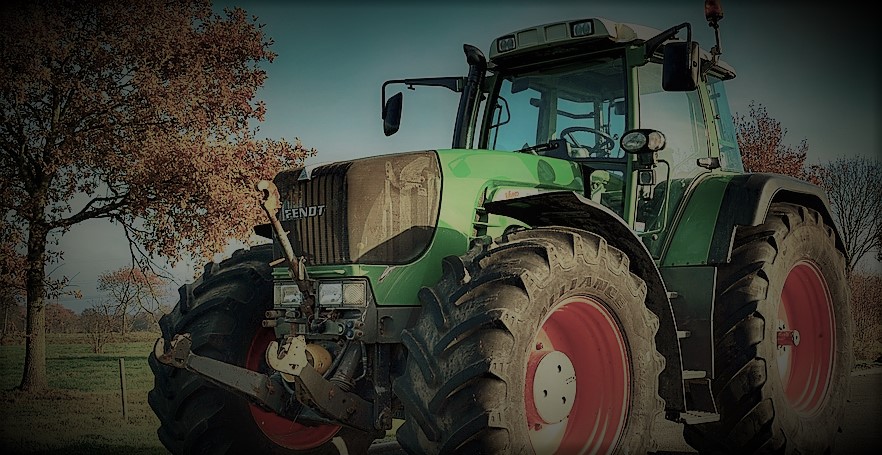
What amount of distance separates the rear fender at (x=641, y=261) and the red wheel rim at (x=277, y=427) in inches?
74.3

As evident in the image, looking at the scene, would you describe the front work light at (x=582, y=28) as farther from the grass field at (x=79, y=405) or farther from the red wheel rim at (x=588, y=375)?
the grass field at (x=79, y=405)

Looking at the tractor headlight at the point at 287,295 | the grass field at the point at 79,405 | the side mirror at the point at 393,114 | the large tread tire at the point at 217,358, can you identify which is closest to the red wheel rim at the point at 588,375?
the tractor headlight at the point at 287,295

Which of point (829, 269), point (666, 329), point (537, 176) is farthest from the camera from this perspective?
point (829, 269)

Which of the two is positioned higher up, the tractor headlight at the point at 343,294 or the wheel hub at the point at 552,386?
the tractor headlight at the point at 343,294

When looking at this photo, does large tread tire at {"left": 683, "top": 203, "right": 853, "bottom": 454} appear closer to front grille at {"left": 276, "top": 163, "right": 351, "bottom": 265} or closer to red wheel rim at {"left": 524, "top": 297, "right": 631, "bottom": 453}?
red wheel rim at {"left": 524, "top": 297, "right": 631, "bottom": 453}

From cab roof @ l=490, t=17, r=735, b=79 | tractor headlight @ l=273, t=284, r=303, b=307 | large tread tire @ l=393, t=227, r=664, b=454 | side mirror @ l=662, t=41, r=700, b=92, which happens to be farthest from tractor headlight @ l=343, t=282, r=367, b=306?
cab roof @ l=490, t=17, r=735, b=79

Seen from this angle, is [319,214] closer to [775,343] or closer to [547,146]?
[547,146]

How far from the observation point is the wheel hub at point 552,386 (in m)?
4.59

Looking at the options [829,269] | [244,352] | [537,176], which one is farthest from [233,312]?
[829,269]

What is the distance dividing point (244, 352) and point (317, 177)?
1.31 metres

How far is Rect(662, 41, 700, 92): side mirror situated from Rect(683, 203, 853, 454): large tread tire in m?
1.45

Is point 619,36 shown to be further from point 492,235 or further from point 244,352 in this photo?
point 244,352

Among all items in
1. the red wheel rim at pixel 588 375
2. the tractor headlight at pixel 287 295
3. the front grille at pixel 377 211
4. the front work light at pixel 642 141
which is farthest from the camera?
the front work light at pixel 642 141

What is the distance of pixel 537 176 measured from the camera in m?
5.65
